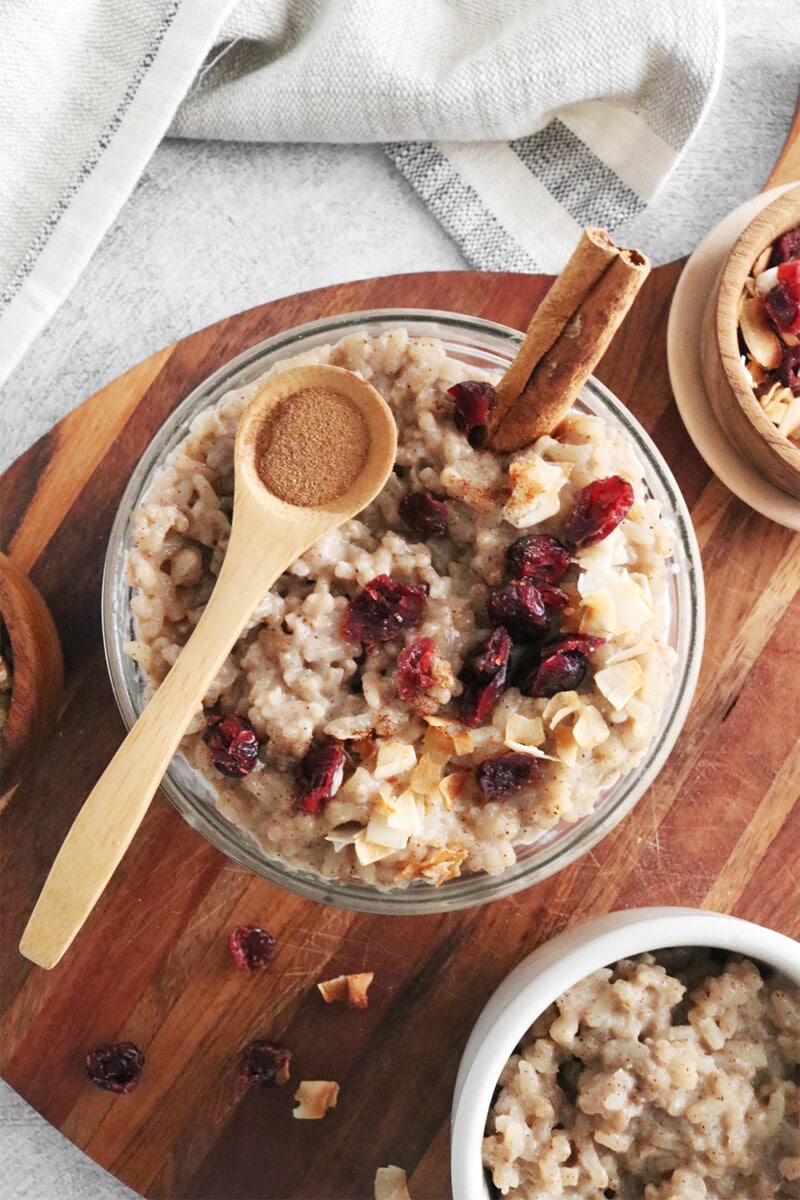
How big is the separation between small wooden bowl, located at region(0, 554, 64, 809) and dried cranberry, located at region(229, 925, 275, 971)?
1.57 feet

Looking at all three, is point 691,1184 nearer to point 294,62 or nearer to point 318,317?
point 318,317

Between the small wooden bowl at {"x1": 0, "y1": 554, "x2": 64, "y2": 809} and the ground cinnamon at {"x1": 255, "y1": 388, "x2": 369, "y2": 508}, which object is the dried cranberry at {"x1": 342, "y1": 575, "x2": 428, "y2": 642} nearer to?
the ground cinnamon at {"x1": 255, "y1": 388, "x2": 369, "y2": 508}

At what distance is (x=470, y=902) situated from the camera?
177 cm

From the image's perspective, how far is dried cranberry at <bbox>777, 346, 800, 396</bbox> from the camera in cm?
188

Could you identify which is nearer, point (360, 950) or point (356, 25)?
point (360, 950)

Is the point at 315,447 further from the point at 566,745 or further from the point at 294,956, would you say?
the point at 294,956

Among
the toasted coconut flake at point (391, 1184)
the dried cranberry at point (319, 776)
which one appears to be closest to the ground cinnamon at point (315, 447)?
the dried cranberry at point (319, 776)

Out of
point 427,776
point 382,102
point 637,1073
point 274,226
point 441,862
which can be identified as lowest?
point 637,1073

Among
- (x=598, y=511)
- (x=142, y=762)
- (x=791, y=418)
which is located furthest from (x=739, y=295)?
(x=142, y=762)

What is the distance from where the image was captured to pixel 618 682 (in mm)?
1555

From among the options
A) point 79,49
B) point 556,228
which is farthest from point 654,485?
point 79,49

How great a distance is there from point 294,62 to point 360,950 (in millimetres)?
1701

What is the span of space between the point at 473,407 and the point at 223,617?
1.57 ft

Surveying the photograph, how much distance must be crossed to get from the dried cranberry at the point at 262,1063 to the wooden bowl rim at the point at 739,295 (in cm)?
134
